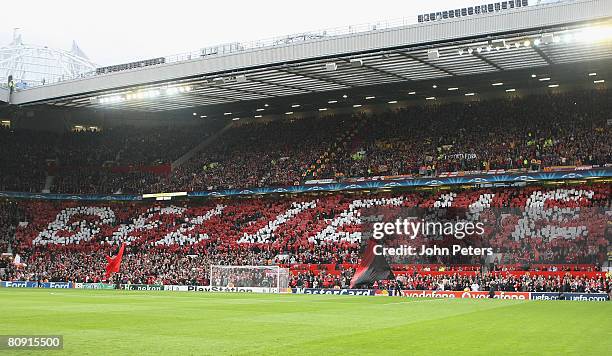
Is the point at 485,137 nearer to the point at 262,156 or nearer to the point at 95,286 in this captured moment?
the point at 262,156

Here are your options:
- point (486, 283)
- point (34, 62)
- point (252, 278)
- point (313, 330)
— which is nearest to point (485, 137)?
point (486, 283)

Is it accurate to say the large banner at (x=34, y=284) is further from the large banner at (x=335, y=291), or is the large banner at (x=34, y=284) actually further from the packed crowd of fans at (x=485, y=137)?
the packed crowd of fans at (x=485, y=137)

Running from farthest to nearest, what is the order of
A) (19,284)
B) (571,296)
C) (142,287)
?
(19,284) < (142,287) < (571,296)

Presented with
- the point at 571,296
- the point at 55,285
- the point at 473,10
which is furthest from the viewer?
the point at 55,285

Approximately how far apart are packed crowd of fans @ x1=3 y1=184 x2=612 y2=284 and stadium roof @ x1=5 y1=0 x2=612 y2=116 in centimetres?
814

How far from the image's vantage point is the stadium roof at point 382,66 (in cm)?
3506

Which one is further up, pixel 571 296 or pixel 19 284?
pixel 19 284

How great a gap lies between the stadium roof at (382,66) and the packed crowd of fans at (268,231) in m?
8.14

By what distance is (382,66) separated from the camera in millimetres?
43219

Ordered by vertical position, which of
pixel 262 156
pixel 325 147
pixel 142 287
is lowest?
pixel 142 287

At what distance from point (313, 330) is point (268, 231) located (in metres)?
35.1

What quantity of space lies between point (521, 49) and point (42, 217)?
44.3 m

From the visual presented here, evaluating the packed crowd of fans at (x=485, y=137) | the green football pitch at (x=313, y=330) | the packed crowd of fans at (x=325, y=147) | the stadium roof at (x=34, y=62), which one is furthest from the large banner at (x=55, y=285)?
the stadium roof at (x=34, y=62)

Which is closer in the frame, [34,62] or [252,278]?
[252,278]
